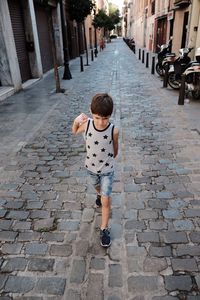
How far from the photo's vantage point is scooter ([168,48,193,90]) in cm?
942

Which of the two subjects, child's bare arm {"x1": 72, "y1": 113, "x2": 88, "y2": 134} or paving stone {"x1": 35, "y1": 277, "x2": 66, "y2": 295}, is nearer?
paving stone {"x1": 35, "y1": 277, "x2": 66, "y2": 295}

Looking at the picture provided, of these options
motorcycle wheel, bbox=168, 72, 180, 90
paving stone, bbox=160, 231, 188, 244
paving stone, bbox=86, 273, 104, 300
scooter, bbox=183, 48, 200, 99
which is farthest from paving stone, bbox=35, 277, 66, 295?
motorcycle wheel, bbox=168, 72, 180, 90

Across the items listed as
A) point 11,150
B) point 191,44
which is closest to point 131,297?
point 11,150

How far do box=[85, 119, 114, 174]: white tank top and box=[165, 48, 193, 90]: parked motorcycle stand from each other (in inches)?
303

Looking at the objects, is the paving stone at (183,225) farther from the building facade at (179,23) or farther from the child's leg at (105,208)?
the building facade at (179,23)

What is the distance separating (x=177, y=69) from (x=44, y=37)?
8.40 metres

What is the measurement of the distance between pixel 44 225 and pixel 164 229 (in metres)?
1.36

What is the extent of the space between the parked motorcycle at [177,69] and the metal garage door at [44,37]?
7263 mm

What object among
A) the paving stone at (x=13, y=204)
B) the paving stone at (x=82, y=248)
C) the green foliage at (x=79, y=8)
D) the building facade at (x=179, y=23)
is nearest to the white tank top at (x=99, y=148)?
the paving stone at (x=82, y=248)

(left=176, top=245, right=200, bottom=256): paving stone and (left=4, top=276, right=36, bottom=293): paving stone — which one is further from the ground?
(left=4, top=276, right=36, bottom=293): paving stone

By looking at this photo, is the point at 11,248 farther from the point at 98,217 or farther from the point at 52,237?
the point at 98,217

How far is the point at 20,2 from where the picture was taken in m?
11.4

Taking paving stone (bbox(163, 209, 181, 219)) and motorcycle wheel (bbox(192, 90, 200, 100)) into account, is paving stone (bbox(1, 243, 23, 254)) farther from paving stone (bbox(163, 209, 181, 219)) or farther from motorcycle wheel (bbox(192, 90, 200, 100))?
motorcycle wheel (bbox(192, 90, 200, 100))

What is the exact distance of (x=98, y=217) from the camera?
128 inches
